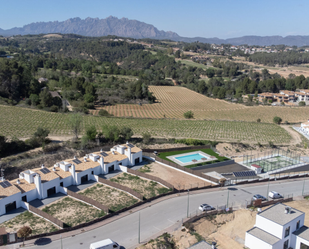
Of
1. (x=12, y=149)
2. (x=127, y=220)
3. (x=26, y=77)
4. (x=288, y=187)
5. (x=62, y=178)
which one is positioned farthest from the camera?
(x=26, y=77)

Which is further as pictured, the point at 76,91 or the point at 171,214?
the point at 76,91

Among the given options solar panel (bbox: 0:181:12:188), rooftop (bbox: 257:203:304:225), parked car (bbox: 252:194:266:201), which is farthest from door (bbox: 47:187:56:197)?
parked car (bbox: 252:194:266:201)

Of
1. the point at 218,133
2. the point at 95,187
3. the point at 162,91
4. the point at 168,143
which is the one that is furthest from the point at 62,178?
the point at 162,91

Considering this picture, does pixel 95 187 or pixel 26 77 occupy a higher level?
pixel 26 77

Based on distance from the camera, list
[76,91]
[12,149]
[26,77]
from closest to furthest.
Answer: [12,149]
[26,77]
[76,91]

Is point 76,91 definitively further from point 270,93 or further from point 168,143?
point 270,93

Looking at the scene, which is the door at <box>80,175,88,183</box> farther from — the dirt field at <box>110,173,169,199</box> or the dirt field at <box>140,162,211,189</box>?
the dirt field at <box>140,162,211,189</box>

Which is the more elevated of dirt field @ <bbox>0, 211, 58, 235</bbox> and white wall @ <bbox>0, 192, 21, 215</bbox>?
white wall @ <bbox>0, 192, 21, 215</bbox>
